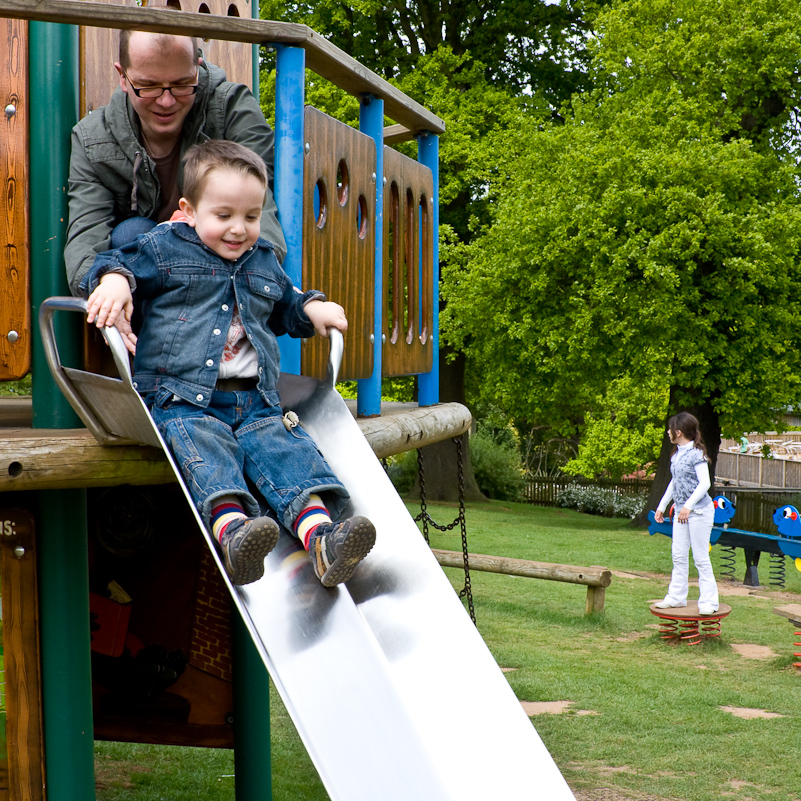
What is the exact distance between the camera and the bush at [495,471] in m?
24.0

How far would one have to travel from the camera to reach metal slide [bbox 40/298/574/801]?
2.16m

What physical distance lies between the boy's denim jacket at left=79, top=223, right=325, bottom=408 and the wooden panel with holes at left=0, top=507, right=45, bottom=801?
102 centimetres

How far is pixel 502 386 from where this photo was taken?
18.6 m

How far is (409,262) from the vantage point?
4.96 m

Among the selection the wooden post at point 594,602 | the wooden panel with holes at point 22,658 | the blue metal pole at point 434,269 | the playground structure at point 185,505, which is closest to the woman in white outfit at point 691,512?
the wooden post at point 594,602

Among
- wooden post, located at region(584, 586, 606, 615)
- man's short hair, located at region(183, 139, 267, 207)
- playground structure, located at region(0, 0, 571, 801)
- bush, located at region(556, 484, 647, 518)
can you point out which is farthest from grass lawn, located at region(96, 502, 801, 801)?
bush, located at region(556, 484, 647, 518)

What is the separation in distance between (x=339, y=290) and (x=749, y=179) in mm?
14329

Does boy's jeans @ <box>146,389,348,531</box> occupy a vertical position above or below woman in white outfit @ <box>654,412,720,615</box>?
above

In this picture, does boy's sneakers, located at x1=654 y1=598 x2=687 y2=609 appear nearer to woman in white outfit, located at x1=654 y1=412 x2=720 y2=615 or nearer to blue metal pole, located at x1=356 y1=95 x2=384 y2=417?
woman in white outfit, located at x1=654 y1=412 x2=720 y2=615

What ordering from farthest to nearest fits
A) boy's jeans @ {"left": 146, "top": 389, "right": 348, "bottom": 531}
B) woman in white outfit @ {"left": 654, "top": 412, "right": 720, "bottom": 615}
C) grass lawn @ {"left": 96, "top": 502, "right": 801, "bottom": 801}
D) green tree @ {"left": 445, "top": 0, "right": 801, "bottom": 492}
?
1. green tree @ {"left": 445, "top": 0, "right": 801, "bottom": 492}
2. woman in white outfit @ {"left": 654, "top": 412, "right": 720, "bottom": 615}
3. grass lawn @ {"left": 96, "top": 502, "right": 801, "bottom": 801}
4. boy's jeans @ {"left": 146, "top": 389, "right": 348, "bottom": 531}

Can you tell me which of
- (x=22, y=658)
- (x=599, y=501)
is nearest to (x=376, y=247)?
(x=22, y=658)

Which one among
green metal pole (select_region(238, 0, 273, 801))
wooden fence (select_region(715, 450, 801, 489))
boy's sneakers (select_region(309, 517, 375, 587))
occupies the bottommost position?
wooden fence (select_region(715, 450, 801, 489))

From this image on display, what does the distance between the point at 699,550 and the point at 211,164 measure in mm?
7254

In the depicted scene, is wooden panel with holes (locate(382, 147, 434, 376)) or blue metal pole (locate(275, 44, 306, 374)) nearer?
blue metal pole (locate(275, 44, 306, 374))
